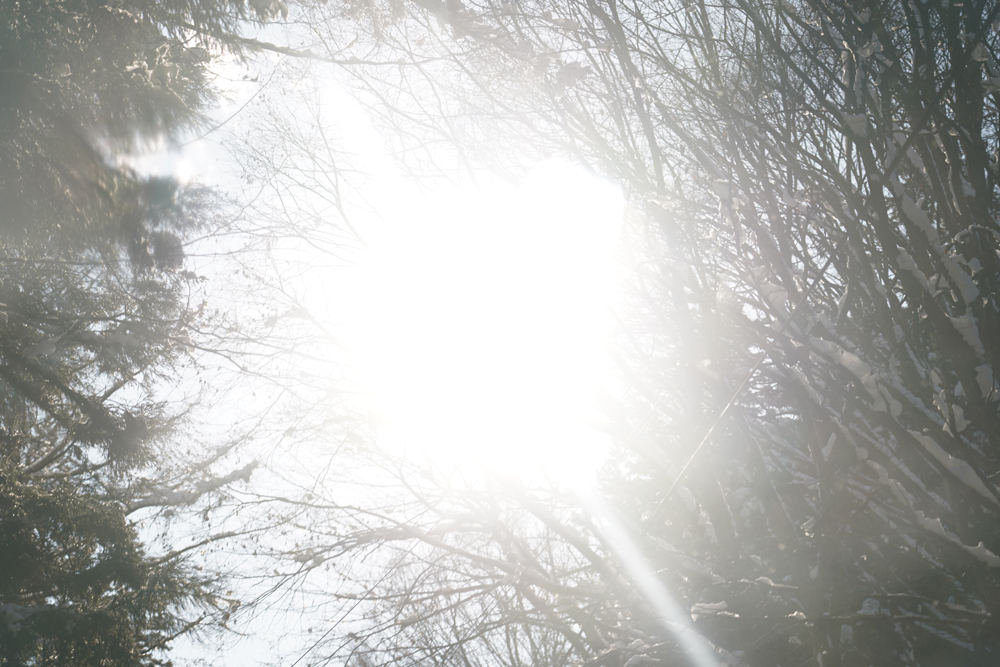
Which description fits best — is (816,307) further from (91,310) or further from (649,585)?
(91,310)

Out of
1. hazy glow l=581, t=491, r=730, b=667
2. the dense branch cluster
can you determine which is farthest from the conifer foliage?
hazy glow l=581, t=491, r=730, b=667

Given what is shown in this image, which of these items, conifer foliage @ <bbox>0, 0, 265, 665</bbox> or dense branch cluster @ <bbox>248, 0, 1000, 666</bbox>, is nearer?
dense branch cluster @ <bbox>248, 0, 1000, 666</bbox>

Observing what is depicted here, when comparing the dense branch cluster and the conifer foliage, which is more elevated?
the conifer foliage

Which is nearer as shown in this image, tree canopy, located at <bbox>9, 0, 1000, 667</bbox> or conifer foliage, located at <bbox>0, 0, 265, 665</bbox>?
tree canopy, located at <bbox>9, 0, 1000, 667</bbox>

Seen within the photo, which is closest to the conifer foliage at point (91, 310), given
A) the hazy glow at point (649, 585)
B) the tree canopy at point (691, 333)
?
the tree canopy at point (691, 333)

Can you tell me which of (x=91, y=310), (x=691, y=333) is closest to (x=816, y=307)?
(x=691, y=333)

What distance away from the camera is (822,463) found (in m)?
2.03

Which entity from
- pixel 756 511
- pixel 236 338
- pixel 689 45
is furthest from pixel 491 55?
pixel 756 511

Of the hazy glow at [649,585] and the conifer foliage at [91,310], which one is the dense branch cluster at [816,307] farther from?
the conifer foliage at [91,310]

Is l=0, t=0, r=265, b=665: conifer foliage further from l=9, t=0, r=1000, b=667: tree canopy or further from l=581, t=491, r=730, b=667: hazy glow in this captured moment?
l=581, t=491, r=730, b=667: hazy glow

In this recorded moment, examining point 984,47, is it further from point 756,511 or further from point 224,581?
point 224,581

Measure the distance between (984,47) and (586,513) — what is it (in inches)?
135

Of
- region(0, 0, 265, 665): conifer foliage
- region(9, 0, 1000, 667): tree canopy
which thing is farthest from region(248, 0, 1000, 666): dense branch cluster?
region(0, 0, 265, 665): conifer foliage

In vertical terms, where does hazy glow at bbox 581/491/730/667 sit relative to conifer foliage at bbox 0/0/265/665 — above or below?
below
